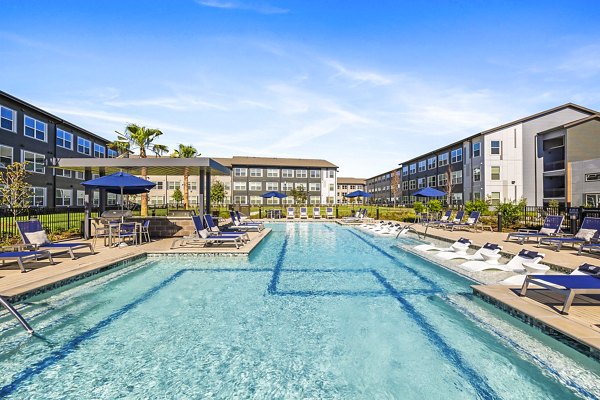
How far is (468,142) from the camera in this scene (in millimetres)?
37344

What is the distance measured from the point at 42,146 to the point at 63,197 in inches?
222

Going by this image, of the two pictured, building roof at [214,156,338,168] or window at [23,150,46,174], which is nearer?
window at [23,150,46,174]

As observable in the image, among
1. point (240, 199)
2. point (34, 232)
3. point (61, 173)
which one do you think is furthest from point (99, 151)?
point (34, 232)

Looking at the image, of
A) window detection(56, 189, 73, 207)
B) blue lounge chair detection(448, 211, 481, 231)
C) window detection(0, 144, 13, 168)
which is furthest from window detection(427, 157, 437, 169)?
window detection(0, 144, 13, 168)

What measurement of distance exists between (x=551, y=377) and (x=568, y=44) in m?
14.8

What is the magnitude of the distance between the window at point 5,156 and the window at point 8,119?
5.28ft

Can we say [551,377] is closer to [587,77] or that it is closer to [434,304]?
[434,304]

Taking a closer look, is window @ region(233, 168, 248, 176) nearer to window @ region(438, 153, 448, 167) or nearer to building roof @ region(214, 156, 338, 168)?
building roof @ region(214, 156, 338, 168)

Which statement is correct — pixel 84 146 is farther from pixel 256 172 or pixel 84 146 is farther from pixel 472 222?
pixel 472 222

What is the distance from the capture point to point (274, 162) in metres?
61.5

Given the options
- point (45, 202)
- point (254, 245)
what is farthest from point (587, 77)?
point (45, 202)

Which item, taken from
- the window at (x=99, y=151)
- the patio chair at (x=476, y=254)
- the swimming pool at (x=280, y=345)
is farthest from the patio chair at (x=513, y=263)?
the window at (x=99, y=151)

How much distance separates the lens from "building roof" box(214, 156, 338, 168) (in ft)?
196

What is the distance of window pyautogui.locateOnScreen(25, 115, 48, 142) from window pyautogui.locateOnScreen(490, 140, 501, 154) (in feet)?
147
